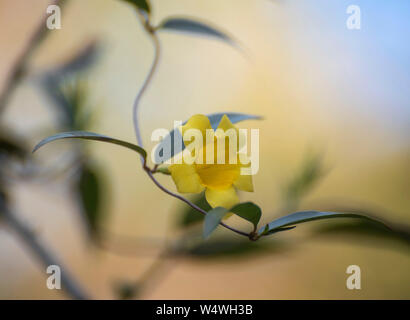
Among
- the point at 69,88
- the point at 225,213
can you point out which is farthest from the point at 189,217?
the point at 225,213

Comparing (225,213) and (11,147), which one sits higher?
(11,147)

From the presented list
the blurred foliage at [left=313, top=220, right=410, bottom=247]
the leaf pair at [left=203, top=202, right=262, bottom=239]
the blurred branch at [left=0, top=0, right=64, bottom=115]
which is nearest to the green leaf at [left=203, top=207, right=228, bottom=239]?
the leaf pair at [left=203, top=202, right=262, bottom=239]

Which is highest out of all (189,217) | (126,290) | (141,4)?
(141,4)

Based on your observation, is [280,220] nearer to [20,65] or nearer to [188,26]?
[188,26]

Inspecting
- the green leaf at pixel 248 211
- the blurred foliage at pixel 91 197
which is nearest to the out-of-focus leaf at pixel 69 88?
the blurred foliage at pixel 91 197

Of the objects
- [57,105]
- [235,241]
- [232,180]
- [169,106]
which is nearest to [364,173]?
[169,106]

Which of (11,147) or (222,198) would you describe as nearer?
(222,198)

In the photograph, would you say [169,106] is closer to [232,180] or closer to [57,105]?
[57,105]
